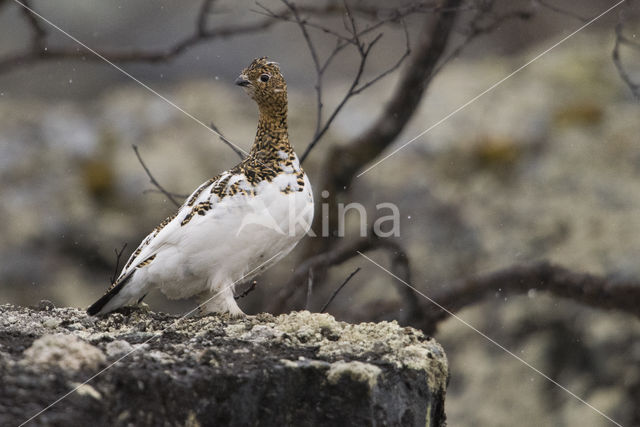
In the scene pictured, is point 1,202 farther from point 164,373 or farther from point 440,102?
point 164,373

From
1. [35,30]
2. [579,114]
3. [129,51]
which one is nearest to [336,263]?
[129,51]

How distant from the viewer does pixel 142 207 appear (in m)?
6.62

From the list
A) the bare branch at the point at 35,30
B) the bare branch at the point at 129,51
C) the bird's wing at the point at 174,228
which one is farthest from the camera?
the bare branch at the point at 129,51

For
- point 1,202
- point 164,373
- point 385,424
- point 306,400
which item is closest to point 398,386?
point 385,424

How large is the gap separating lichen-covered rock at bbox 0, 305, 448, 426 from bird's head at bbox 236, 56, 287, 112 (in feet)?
2.57

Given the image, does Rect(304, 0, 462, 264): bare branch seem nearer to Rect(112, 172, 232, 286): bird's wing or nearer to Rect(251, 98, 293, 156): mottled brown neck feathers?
Rect(251, 98, 293, 156): mottled brown neck feathers

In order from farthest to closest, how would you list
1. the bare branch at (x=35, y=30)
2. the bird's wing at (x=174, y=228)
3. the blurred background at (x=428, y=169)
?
1. the blurred background at (x=428, y=169)
2. the bare branch at (x=35, y=30)
3. the bird's wing at (x=174, y=228)

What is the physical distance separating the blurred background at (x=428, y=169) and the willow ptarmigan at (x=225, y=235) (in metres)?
2.34

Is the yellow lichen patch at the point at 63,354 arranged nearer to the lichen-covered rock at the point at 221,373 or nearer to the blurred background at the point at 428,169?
the lichen-covered rock at the point at 221,373

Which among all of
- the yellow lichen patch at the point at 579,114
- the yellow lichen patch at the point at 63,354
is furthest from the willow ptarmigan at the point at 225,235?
the yellow lichen patch at the point at 579,114

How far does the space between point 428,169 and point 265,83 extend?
186 inches

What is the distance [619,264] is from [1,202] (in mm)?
4743

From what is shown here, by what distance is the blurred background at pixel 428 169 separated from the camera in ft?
18.9

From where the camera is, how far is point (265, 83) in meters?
2.73
